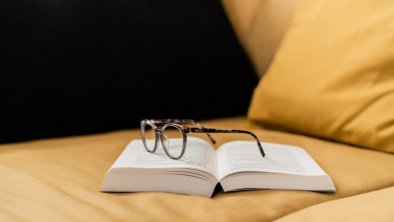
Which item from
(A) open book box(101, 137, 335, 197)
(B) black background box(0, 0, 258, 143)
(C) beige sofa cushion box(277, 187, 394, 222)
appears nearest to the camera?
(C) beige sofa cushion box(277, 187, 394, 222)

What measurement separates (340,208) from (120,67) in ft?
2.36

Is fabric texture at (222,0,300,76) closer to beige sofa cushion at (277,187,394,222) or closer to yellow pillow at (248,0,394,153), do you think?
yellow pillow at (248,0,394,153)

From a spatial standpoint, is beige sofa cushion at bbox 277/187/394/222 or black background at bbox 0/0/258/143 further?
black background at bbox 0/0/258/143

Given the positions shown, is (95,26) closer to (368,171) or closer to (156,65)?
(156,65)

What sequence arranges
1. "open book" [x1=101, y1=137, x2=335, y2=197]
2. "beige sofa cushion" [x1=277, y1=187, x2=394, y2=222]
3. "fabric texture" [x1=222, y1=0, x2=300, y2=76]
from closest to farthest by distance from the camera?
"beige sofa cushion" [x1=277, y1=187, x2=394, y2=222]
"open book" [x1=101, y1=137, x2=335, y2=197]
"fabric texture" [x1=222, y1=0, x2=300, y2=76]

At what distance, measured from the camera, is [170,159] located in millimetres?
798

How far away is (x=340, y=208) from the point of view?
670mm

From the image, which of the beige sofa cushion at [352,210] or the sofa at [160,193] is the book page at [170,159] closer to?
the sofa at [160,193]

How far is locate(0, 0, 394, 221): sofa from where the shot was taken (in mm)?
659

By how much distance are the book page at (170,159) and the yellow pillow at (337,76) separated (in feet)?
1.08

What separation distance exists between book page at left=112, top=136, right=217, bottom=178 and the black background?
32cm

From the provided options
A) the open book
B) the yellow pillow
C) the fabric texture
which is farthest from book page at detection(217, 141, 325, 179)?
the fabric texture

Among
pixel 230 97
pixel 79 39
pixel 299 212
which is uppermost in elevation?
pixel 79 39

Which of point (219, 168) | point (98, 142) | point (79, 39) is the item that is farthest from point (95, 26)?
point (219, 168)
